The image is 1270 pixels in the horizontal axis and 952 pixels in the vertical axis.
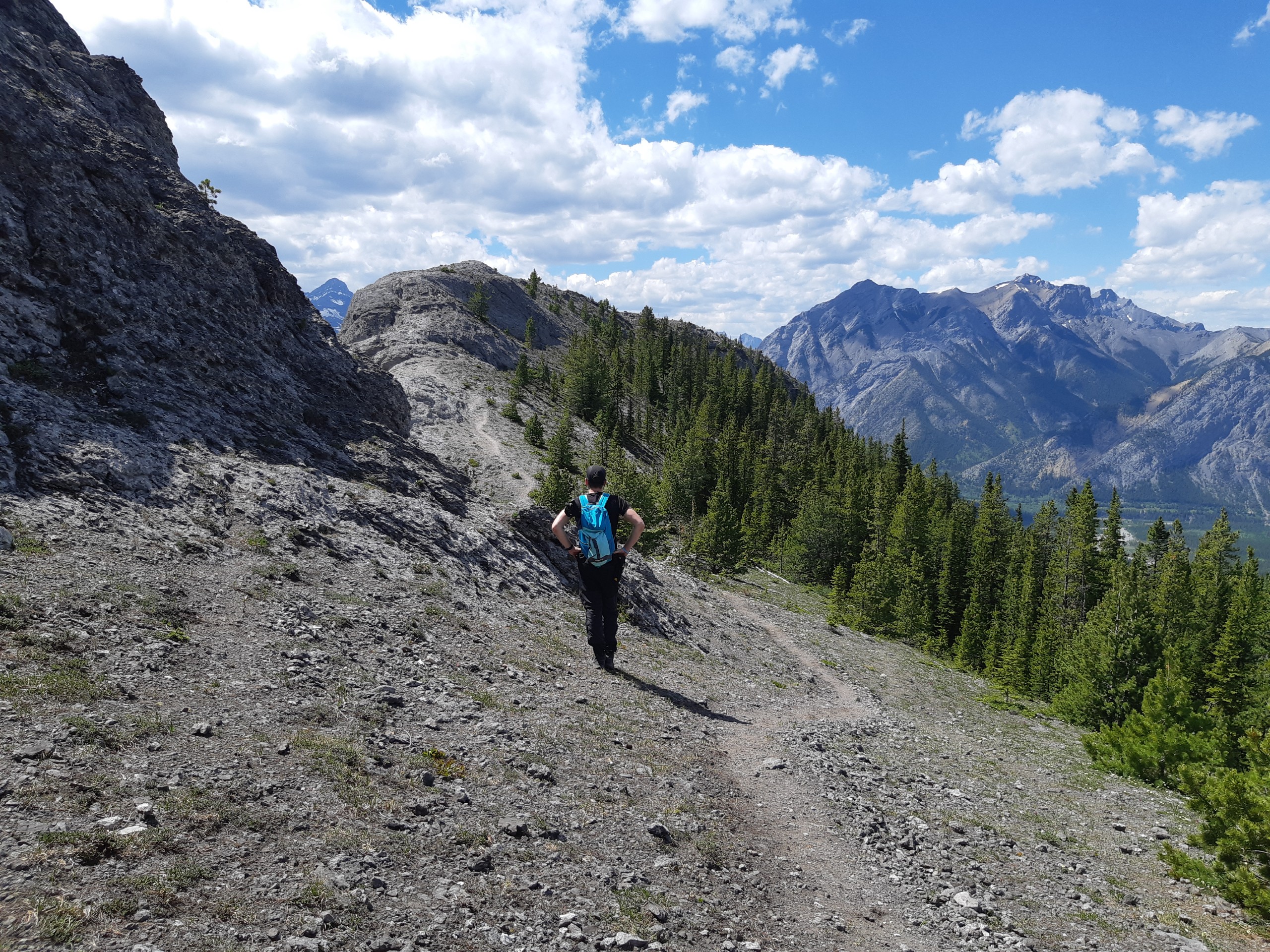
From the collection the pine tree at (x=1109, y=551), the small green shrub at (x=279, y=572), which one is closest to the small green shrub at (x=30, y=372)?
the small green shrub at (x=279, y=572)

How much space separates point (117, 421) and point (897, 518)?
65876mm

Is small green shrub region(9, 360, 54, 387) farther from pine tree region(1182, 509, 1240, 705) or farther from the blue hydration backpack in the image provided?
pine tree region(1182, 509, 1240, 705)

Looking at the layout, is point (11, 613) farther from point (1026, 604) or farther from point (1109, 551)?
point (1109, 551)

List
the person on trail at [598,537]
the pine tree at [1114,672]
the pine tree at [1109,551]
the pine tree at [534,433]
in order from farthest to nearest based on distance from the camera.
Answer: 1. the pine tree at [534,433]
2. the pine tree at [1109,551]
3. the pine tree at [1114,672]
4. the person on trail at [598,537]

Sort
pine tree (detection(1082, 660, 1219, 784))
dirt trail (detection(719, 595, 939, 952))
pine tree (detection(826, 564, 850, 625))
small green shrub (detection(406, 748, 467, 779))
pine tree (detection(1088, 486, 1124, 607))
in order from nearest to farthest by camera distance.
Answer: dirt trail (detection(719, 595, 939, 952)) < small green shrub (detection(406, 748, 467, 779)) < pine tree (detection(1082, 660, 1219, 784)) < pine tree (detection(826, 564, 850, 625)) < pine tree (detection(1088, 486, 1124, 607))

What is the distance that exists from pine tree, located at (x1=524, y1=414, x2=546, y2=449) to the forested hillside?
2.06ft

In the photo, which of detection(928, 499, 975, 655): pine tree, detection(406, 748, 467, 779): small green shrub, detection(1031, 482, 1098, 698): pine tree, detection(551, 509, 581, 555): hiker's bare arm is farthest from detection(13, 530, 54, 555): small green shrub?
detection(928, 499, 975, 655): pine tree

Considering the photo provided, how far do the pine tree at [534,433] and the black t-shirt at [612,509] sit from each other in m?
62.2

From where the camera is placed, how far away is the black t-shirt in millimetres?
13437

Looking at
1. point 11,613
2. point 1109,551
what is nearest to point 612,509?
point 11,613

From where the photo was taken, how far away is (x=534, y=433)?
75.6 meters

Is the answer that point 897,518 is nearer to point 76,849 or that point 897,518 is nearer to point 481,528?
point 481,528

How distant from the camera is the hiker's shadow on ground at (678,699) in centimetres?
1445

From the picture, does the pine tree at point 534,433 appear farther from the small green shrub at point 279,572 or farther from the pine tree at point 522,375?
the small green shrub at point 279,572
